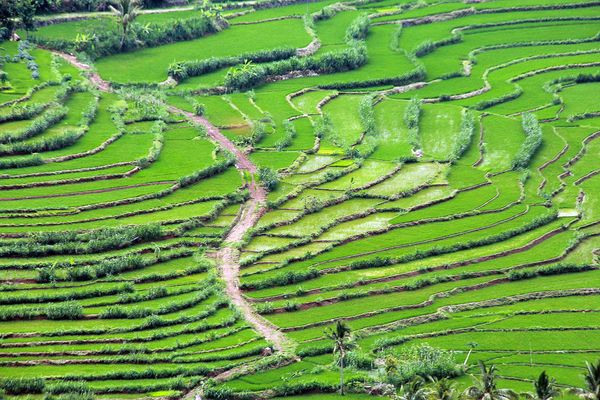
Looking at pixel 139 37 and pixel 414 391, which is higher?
pixel 139 37

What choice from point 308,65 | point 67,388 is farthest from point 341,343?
point 308,65

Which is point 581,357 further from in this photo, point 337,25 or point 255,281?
point 337,25

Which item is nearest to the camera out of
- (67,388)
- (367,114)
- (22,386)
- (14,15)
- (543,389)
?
(543,389)

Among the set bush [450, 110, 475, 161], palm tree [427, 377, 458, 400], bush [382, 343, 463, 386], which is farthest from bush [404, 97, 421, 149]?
palm tree [427, 377, 458, 400]

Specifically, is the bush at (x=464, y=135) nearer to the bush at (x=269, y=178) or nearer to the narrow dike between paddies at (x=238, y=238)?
the bush at (x=269, y=178)

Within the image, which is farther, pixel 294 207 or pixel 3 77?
pixel 3 77

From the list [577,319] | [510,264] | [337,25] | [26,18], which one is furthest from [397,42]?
[577,319]

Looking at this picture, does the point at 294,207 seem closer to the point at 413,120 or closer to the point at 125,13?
the point at 413,120

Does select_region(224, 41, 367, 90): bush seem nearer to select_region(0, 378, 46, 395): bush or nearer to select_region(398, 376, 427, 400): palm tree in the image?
select_region(0, 378, 46, 395): bush
